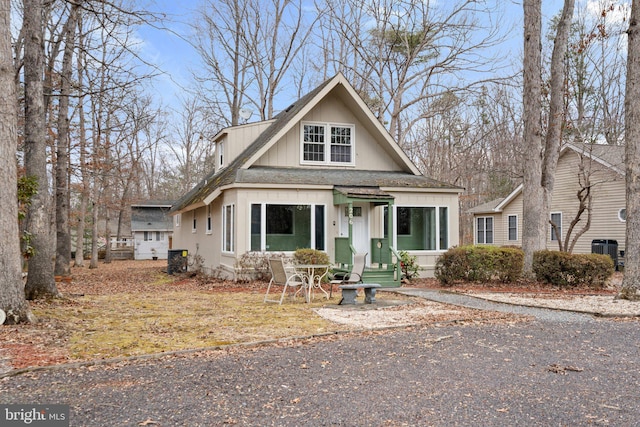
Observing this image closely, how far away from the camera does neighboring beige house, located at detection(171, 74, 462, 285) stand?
572 inches

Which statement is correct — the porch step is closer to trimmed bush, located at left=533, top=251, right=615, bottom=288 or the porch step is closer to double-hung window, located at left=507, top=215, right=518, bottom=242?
→ trimmed bush, located at left=533, top=251, right=615, bottom=288

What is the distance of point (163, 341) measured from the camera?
21.1 ft

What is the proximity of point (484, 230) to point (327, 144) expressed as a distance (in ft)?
51.4

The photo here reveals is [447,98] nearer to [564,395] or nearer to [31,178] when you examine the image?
[31,178]

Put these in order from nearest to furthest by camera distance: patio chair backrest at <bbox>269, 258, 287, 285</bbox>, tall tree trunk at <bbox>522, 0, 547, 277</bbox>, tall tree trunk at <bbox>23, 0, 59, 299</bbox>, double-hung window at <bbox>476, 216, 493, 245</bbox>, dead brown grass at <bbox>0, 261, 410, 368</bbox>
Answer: dead brown grass at <bbox>0, 261, 410, 368</bbox> < tall tree trunk at <bbox>23, 0, 59, 299</bbox> < patio chair backrest at <bbox>269, 258, 287, 285</bbox> < tall tree trunk at <bbox>522, 0, 547, 277</bbox> < double-hung window at <bbox>476, 216, 493, 245</bbox>

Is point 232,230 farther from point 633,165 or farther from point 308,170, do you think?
point 633,165

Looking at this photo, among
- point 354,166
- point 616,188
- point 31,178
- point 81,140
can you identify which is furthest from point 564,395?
point 81,140

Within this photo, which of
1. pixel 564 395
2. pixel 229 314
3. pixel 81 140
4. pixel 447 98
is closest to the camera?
pixel 564 395

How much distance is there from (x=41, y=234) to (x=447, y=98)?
2259 centimetres

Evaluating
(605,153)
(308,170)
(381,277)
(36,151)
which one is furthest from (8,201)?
(605,153)

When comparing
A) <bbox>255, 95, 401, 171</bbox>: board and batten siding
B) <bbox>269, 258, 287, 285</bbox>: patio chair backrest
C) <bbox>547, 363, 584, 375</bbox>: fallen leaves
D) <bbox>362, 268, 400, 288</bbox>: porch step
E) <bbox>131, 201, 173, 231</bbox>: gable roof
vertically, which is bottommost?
<bbox>547, 363, 584, 375</bbox>: fallen leaves

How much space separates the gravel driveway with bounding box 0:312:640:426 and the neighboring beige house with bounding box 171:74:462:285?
827 centimetres

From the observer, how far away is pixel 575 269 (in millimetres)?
13219

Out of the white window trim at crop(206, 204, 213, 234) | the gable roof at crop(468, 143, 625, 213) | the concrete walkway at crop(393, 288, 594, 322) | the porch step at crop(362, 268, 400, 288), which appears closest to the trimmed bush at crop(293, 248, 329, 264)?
the porch step at crop(362, 268, 400, 288)
